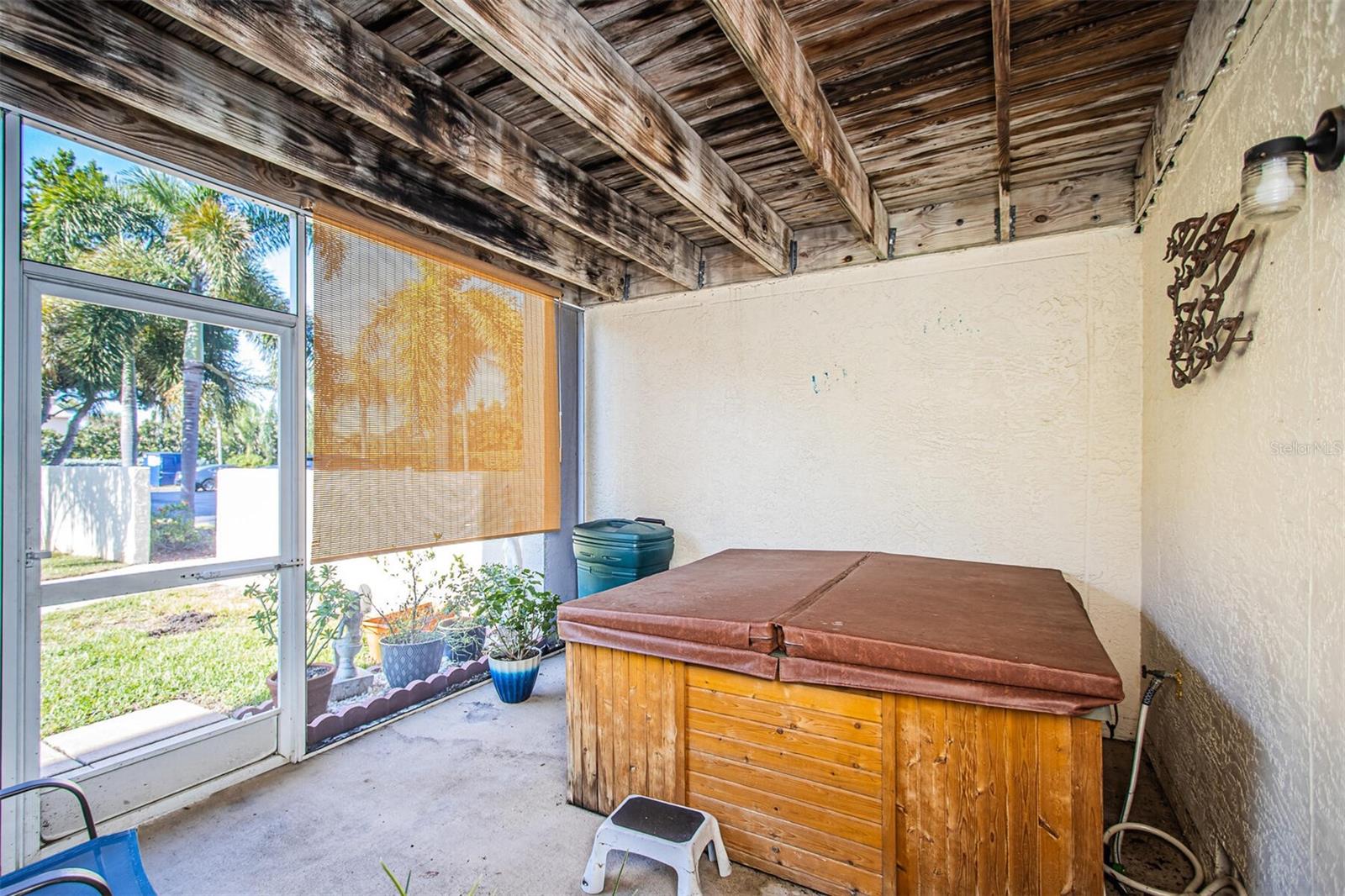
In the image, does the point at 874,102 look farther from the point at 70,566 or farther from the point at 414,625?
the point at 414,625

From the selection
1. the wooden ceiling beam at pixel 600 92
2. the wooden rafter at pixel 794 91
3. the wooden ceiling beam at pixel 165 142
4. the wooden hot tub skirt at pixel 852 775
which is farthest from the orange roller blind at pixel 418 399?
the wooden rafter at pixel 794 91

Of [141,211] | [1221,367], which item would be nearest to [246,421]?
[141,211]

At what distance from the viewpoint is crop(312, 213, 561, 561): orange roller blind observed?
3072 millimetres

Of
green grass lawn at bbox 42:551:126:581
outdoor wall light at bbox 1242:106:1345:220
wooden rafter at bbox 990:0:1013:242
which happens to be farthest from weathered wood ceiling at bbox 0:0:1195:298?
green grass lawn at bbox 42:551:126:581

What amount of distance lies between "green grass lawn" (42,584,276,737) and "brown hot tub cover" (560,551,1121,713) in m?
1.73

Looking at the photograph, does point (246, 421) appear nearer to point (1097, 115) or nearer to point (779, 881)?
point (779, 881)

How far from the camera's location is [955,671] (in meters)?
1.79

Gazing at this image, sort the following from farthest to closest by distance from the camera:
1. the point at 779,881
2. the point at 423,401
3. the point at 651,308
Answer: the point at 651,308, the point at 423,401, the point at 779,881

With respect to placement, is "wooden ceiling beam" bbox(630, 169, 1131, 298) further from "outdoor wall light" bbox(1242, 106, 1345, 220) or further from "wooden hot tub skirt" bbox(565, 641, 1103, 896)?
"wooden hot tub skirt" bbox(565, 641, 1103, 896)

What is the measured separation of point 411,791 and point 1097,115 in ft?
14.7

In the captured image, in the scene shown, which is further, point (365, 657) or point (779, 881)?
point (365, 657)

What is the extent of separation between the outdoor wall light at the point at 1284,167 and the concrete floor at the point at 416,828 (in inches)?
89.1

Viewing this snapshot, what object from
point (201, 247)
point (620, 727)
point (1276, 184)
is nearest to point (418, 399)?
point (201, 247)

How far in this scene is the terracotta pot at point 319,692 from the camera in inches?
124
